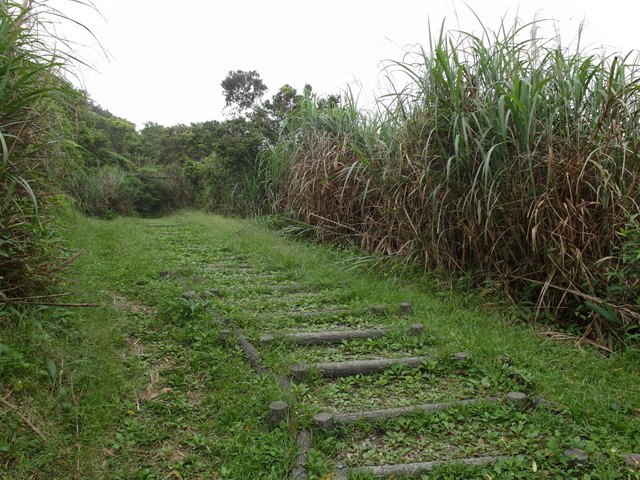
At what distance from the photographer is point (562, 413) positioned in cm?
250

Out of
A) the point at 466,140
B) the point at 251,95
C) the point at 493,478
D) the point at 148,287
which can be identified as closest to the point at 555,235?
the point at 466,140

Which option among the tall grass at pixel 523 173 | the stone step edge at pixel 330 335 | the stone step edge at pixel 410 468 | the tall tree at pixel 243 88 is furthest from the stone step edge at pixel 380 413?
the tall tree at pixel 243 88

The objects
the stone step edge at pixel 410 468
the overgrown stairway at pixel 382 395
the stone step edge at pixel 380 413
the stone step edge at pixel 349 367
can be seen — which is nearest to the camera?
the stone step edge at pixel 410 468

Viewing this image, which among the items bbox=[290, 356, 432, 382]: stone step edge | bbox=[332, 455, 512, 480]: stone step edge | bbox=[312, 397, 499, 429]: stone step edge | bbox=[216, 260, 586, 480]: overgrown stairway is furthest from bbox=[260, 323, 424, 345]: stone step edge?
bbox=[332, 455, 512, 480]: stone step edge

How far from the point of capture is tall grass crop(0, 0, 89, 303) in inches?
104

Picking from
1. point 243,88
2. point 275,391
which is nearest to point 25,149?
point 275,391

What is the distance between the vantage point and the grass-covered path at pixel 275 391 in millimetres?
2170

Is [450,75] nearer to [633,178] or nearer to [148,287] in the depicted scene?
[633,178]

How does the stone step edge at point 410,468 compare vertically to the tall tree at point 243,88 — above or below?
below

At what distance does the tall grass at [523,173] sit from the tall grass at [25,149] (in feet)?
10.2

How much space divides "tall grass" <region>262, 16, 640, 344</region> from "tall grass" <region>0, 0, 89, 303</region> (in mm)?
3112

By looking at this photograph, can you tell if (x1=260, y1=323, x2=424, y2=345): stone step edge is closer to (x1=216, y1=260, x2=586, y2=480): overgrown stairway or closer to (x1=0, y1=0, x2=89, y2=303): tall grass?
(x1=216, y1=260, x2=586, y2=480): overgrown stairway

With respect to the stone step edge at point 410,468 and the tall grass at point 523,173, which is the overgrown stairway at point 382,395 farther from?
the tall grass at point 523,173

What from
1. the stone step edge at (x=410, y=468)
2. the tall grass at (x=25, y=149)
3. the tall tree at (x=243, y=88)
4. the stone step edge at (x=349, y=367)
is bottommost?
the stone step edge at (x=410, y=468)
